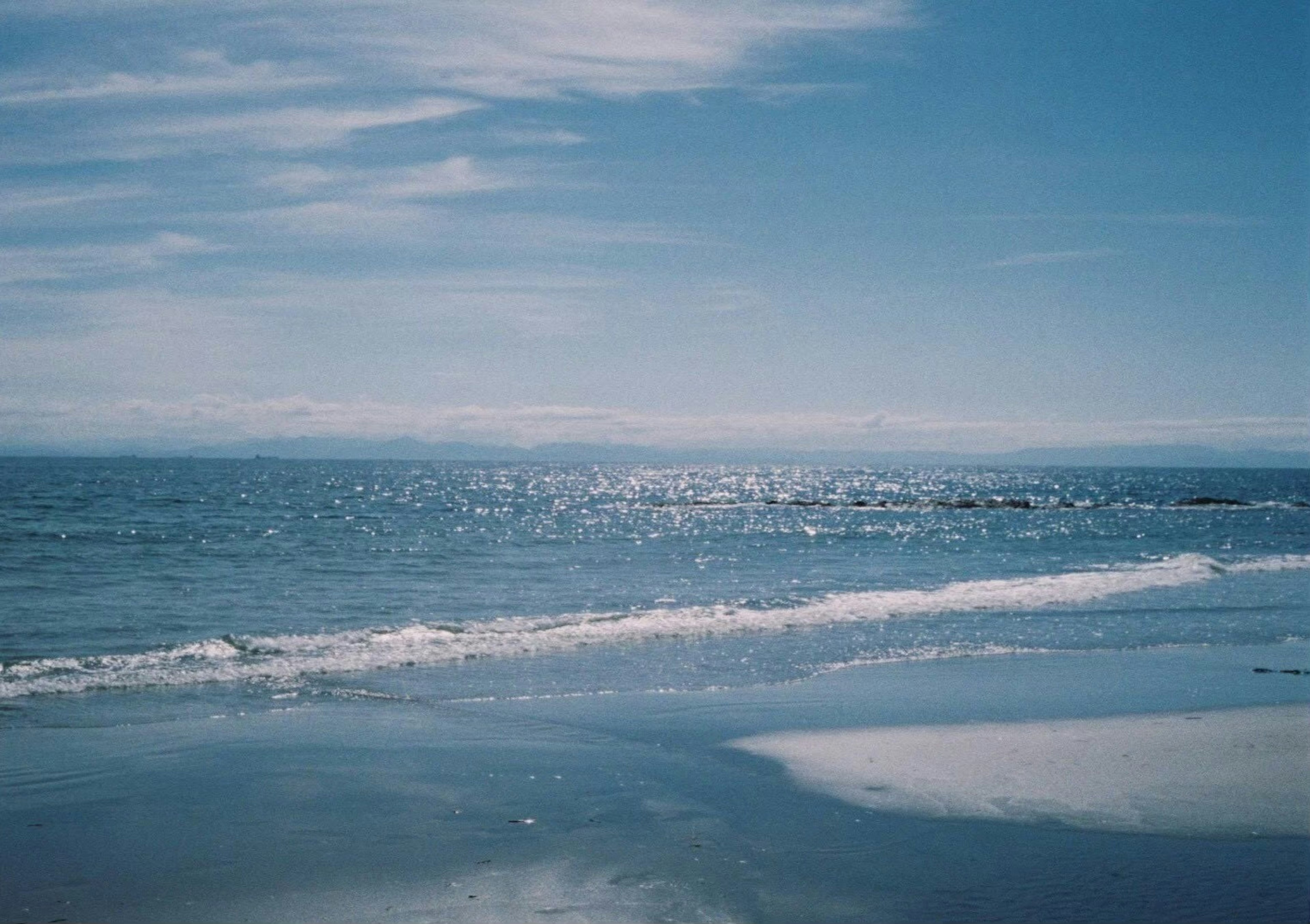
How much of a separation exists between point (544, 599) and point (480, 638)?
6.00m

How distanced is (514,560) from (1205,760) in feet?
84.7

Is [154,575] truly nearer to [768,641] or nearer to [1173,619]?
[768,641]

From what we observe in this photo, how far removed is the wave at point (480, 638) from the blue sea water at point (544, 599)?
0.23ft

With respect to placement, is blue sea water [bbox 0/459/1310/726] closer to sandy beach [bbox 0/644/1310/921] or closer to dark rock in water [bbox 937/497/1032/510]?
sandy beach [bbox 0/644/1310/921]

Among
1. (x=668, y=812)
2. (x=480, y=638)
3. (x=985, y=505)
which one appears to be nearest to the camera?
(x=668, y=812)

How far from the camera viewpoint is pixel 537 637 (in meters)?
18.0

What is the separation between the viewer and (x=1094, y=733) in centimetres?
1102

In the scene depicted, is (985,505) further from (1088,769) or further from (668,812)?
(668,812)

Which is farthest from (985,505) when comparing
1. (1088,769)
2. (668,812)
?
(668,812)

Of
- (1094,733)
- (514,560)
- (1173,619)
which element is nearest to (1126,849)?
(1094,733)

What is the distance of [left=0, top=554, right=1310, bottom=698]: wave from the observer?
14086 millimetres

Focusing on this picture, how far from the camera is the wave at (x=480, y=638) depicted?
14086mm

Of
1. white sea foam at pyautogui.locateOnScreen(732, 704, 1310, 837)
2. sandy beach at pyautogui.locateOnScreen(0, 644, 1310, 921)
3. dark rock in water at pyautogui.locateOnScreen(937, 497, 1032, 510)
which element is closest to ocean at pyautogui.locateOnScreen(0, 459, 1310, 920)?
sandy beach at pyautogui.locateOnScreen(0, 644, 1310, 921)

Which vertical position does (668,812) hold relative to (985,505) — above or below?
above
